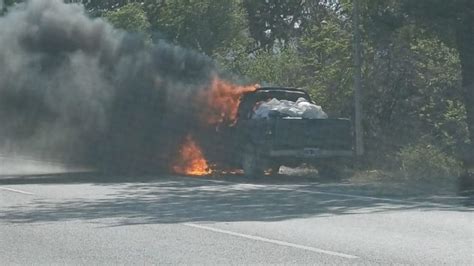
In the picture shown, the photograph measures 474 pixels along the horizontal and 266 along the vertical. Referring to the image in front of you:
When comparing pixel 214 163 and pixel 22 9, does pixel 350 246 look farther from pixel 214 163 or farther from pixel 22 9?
pixel 22 9

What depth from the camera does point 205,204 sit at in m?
18.4

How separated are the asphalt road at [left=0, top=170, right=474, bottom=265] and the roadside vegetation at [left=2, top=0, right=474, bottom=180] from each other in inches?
184

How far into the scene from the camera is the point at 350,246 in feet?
42.6

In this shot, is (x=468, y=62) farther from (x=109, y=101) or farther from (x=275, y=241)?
(x=275, y=241)

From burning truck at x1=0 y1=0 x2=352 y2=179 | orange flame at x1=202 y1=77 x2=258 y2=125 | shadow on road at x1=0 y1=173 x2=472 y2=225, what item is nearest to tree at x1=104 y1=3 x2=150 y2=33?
burning truck at x1=0 y1=0 x2=352 y2=179

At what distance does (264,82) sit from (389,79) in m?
6.09

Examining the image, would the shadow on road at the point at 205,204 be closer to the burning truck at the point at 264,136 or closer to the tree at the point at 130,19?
the burning truck at the point at 264,136

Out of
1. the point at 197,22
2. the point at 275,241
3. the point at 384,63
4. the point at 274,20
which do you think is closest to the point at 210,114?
the point at 384,63

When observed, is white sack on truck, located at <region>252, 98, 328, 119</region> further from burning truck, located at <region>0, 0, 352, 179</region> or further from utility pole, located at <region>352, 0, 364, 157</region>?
utility pole, located at <region>352, 0, 364, 157</region>

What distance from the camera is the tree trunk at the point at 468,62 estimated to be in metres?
24.2

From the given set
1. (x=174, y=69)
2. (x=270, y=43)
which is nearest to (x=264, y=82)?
(x=174, y=69)

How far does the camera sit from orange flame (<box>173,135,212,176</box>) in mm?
26703

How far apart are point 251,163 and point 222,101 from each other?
98.8 inches

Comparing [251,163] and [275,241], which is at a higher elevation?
[251,163]
